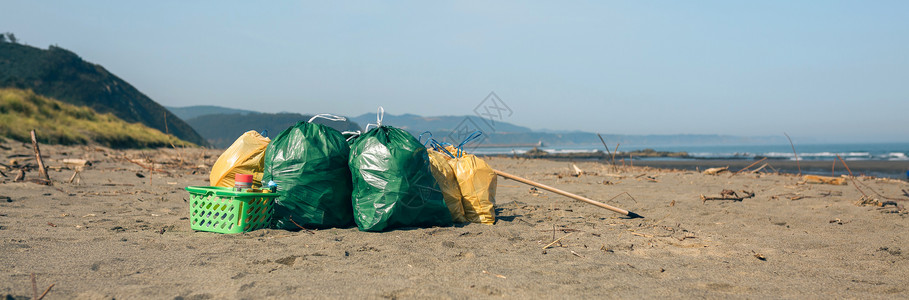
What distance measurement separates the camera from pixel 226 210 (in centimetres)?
330

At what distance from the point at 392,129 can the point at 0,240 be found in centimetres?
256

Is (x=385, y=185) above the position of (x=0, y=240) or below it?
above

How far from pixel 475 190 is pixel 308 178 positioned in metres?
1.38

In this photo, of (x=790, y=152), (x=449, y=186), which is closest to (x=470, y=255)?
(x=449, y=186)

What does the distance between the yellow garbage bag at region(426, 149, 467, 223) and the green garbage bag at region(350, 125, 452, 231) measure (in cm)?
21

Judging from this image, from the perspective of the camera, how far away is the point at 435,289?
90.7 inches

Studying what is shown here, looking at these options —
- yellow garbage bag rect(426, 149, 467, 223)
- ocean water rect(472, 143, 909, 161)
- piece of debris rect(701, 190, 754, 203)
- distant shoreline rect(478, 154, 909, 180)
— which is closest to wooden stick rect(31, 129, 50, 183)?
yellow garbage bag rect(426, 149, 467, 223)

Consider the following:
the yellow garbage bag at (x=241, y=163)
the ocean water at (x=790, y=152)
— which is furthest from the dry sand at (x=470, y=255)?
the ocean water at (x=790, y=152)

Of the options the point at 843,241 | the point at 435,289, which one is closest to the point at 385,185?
the point at 435,289

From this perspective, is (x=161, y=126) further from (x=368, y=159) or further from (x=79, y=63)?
(x=368, y=159)

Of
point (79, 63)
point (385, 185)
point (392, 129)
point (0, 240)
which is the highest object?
point (79, 63)

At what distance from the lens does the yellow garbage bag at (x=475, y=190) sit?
4012mm

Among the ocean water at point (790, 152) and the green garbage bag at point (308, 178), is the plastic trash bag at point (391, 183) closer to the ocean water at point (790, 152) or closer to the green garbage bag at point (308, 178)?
the green garbage bag at point (308, 178)

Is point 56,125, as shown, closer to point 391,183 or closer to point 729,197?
point 391,183
